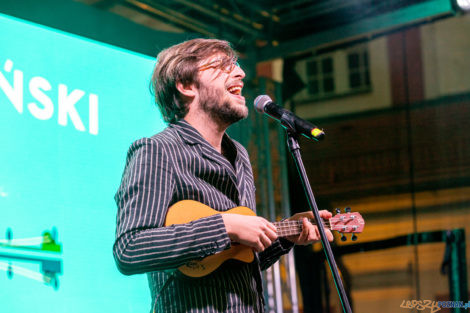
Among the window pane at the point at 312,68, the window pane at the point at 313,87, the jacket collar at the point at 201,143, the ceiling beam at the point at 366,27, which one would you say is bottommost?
the jacket collar at the point at 201,143

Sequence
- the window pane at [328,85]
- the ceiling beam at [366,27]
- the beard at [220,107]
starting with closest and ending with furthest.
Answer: the beard at [220,107] < the ceiling beam at [366,27] < the window pane at [328,85]

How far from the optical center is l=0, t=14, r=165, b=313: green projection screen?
10.7ft

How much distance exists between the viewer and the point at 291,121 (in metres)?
2.02

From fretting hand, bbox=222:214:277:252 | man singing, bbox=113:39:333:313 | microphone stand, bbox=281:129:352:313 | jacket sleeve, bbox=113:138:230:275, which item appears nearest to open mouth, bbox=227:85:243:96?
man singing, bbox=113:39:333:313

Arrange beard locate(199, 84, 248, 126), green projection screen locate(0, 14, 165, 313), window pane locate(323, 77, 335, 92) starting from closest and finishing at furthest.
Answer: beard locate(199, 84, 248, 126) < green projection screen locate(0, 14, 165, 313) < window pane locate(323, 77, 335, 92)

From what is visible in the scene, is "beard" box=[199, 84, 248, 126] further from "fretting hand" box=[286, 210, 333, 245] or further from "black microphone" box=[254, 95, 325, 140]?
"fretting hand" box=[286, 210, 333, 245]

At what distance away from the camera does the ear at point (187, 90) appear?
2385 mm

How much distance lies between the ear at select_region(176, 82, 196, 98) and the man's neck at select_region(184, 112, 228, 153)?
0.33ft

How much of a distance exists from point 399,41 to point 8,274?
5.08 meters

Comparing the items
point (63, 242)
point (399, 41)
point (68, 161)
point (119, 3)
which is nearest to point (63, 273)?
point (63, 242)

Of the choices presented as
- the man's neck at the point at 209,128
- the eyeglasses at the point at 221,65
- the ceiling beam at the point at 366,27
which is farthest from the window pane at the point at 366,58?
the man's neck at the point at 209,128

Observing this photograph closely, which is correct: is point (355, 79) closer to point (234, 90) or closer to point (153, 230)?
point (234, 90)

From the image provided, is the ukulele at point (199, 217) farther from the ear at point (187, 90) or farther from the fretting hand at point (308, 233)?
the ear at point (187, 90)

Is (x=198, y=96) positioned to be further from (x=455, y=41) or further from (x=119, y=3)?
(x=455, y=41)
